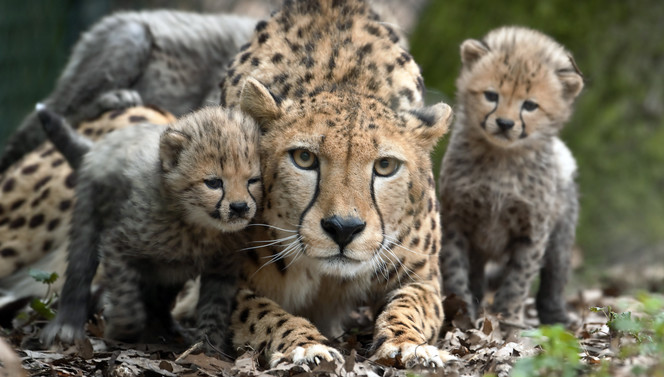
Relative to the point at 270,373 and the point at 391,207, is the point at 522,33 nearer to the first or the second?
the point at 391,207

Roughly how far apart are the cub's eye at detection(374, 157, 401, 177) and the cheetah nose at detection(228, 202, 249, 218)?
0.66 m

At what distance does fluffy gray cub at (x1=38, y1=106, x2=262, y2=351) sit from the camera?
14.4ft

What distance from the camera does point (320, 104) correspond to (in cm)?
455

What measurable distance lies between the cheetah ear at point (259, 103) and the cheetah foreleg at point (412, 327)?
1181 millimetres

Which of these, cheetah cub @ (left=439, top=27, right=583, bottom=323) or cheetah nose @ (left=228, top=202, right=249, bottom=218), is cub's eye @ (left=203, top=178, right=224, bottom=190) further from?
cheetah cub @ (left=439, top=27, right=583, bottom=323)

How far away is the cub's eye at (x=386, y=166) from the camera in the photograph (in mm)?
4438

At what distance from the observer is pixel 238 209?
14.1 feet

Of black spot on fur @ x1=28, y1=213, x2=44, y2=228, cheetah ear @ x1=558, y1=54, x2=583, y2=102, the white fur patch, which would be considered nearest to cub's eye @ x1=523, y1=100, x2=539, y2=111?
cheetah ear @ x1=558, y1=54, x2=583, y2=102

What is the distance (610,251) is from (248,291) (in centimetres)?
511

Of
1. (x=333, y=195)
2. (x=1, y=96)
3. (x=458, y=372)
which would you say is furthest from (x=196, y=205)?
(x=1, y=96)

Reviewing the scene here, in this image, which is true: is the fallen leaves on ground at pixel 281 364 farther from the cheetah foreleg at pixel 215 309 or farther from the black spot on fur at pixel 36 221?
the black spot on fur at pixel 36 221

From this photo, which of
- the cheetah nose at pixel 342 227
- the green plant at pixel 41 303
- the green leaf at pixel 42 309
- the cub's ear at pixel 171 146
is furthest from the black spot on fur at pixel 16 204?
the cheetah nose at pixel 342 227

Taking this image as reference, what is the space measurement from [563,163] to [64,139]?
3.72 metres

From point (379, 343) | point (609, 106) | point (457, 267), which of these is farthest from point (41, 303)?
point (609, 106)
